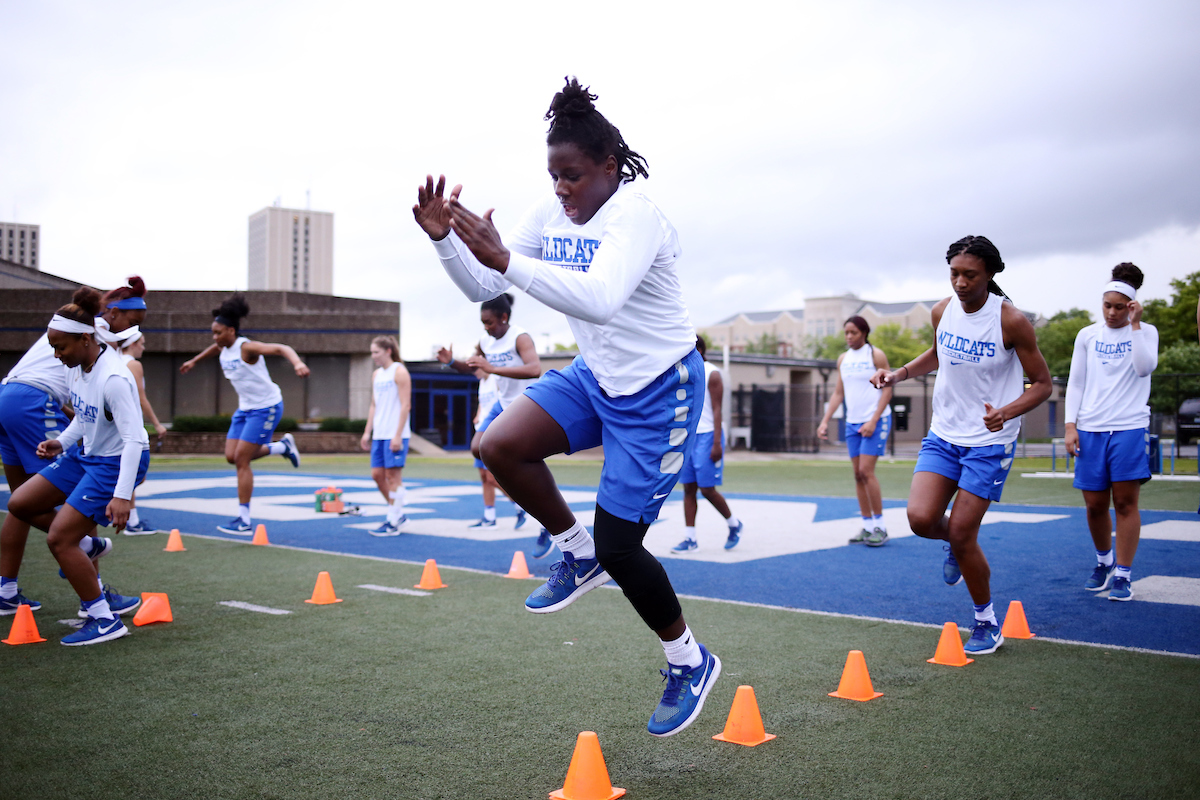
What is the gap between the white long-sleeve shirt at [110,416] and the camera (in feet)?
17.1

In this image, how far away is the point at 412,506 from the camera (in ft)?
45.6

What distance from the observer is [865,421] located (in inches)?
384

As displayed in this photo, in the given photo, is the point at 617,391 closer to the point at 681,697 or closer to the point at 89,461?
the point at 681,697

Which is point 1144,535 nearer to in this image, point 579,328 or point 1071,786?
point 1071,786

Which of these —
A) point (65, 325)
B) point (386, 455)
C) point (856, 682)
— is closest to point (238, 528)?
point (386, 455)

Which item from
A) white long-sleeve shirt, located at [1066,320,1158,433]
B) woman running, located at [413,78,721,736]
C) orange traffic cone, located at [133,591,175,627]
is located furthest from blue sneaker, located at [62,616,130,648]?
white long-sleeve shirt, located at [1066,320,1158,433]

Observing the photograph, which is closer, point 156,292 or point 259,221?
point 156,292

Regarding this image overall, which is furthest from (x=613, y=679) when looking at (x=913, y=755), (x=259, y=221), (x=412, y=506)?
(x=259, y=221)

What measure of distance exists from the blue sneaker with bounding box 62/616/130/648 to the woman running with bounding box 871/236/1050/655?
15.3ft

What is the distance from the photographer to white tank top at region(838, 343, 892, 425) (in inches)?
389

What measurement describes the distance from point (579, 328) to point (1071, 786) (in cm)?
237

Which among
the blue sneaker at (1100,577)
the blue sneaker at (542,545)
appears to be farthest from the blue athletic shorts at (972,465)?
the blue sneaker at (542,545)

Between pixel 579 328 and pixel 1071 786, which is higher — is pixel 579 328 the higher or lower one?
the higher one

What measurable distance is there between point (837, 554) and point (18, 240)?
53.5 feet
